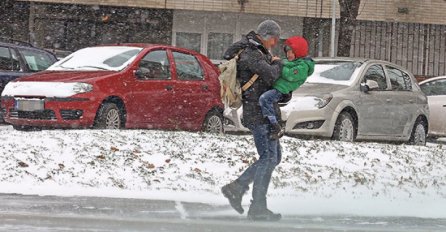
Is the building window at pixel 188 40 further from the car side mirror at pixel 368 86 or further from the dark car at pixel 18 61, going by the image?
the car side mirror at pixel 368 86

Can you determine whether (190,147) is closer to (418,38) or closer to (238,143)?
(238,143)

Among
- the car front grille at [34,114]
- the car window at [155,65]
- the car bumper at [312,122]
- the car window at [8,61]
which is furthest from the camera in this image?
the car window at [8,61]

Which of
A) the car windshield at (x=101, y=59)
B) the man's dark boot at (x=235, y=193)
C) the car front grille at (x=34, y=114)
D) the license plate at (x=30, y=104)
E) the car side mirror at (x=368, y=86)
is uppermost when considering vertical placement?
the car windshield at (x=101, y=59)

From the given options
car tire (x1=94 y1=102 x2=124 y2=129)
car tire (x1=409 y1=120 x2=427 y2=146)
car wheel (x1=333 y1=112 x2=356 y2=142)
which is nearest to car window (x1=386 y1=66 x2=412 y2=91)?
car tire (x1=409 y1=120 x2=427 y2=146)

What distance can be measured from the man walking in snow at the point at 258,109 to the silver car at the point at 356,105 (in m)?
4.32

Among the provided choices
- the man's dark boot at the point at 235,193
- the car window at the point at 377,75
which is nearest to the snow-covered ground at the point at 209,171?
the man's dark boot at the point at 235,193

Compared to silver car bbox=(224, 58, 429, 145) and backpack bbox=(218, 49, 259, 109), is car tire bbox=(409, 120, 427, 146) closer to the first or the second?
silver car bbox=(224, 58, 429, 145)

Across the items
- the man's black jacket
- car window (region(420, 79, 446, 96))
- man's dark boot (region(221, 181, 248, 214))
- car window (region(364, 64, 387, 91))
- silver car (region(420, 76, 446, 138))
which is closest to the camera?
the man's black jacket

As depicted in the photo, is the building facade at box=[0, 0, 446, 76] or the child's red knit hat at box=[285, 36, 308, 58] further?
the building facade at box=[0, 0, 446, 76]

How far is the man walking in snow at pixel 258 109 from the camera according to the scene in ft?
25.3

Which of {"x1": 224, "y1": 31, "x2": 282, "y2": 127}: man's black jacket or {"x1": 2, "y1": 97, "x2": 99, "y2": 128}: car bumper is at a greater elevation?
{"x1": 224, "y1": 31, "x2": 282, "y2": 127}: man's black jacket

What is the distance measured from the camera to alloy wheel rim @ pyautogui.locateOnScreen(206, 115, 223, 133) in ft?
45.8

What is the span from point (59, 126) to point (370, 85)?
190 inches

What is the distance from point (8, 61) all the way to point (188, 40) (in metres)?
12.3
